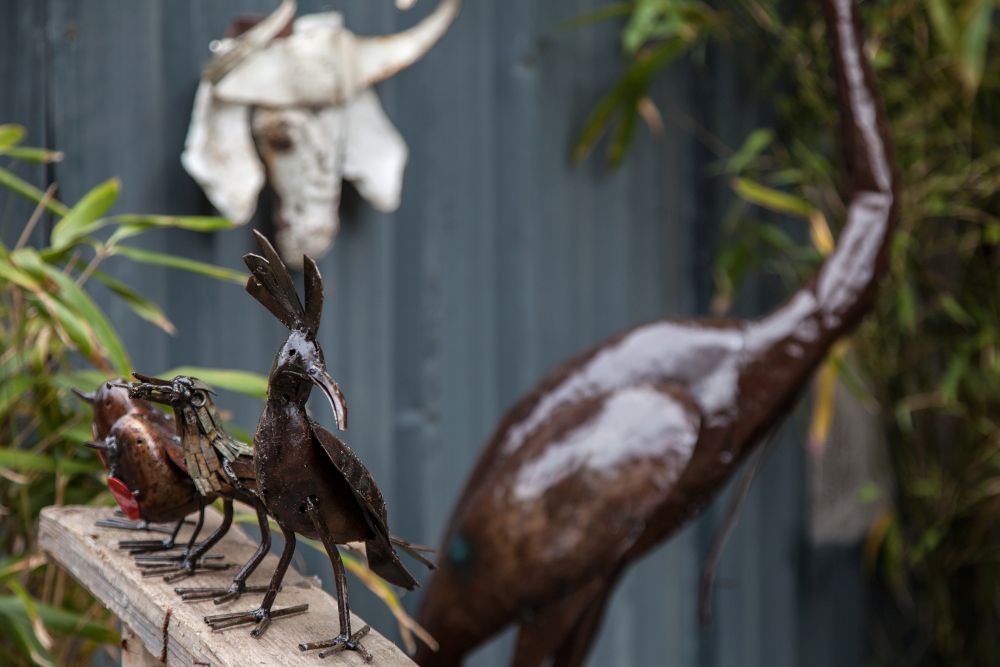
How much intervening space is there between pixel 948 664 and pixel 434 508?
3.99ft

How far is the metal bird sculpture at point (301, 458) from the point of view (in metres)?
0.62

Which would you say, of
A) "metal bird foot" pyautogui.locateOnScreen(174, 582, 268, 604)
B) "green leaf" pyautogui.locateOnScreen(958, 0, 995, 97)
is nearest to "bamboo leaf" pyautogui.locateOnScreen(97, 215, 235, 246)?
"metal bird foot" pyautogui.locateOnScreen(174, 582, 268, 604)

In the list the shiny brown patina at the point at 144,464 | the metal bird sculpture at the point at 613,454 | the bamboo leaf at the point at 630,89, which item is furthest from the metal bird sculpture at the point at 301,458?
the bamboo leaf at the point at 630,89

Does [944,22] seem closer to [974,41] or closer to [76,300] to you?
[974,41]

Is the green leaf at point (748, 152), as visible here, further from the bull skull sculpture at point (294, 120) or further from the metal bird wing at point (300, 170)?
the metal bird wing at point (300, 170)

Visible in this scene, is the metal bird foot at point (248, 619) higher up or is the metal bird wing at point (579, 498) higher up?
the metal bird foot at point (248, 619)

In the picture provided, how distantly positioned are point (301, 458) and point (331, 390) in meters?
0.06

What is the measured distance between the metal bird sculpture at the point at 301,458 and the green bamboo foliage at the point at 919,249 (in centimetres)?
128

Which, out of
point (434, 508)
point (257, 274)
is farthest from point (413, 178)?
point (257, 274)

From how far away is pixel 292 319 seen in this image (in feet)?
2.06

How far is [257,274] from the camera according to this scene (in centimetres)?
61

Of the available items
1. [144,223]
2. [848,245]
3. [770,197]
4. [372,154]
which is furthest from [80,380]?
[770,197]

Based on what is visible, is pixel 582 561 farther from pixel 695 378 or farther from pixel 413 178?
pixel 413 178

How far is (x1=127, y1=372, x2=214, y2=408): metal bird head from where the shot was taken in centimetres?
68
